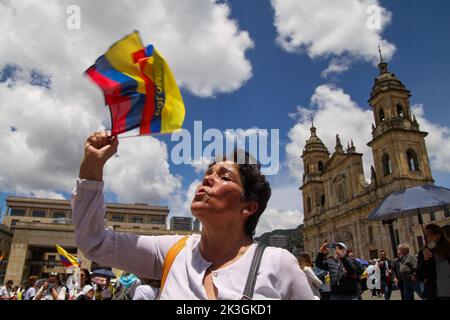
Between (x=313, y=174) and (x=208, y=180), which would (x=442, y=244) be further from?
(x=313, y=174)

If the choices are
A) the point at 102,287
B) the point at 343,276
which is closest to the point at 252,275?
the point at 343,276

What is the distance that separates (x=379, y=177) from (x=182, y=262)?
36.4 m

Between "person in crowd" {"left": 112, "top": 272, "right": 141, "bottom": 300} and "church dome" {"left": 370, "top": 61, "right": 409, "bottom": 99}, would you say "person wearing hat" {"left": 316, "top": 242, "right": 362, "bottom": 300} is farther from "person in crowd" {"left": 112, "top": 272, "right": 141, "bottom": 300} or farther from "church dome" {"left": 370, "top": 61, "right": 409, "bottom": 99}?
"church dome" {"left": 370, "top": 61, "right": 409, "bottom": 99}

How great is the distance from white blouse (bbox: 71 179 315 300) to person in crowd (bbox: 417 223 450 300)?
182 inches

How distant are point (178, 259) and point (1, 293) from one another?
1346 centimetres

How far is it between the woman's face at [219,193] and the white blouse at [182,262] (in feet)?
0.67

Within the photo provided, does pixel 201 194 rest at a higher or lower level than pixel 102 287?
higher

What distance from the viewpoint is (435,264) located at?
5074mm

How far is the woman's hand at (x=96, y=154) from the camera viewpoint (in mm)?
1403

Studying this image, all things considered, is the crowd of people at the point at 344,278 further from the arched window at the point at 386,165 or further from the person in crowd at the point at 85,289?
the arched window at the point at 386,165
